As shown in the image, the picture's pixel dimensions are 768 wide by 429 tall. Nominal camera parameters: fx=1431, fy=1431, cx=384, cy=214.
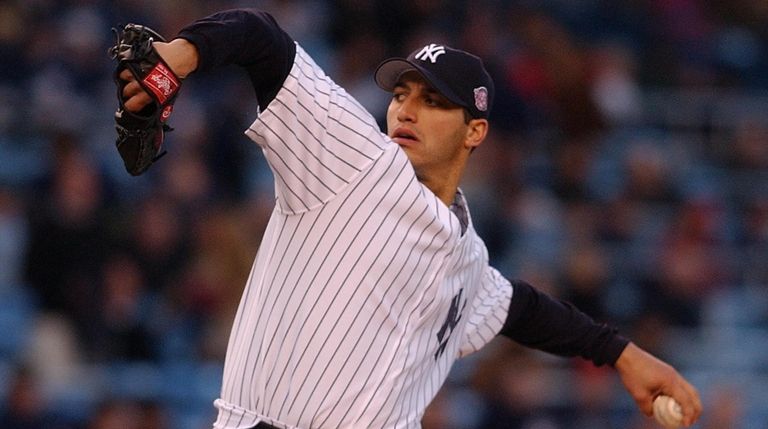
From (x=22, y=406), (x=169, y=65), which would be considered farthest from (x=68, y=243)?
(x=169, y=65)

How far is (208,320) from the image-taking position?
8047mm

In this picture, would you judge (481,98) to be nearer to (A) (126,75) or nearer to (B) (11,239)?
(A) (126,75)

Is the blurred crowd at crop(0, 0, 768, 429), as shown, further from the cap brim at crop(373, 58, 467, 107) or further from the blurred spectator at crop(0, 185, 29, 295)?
the cap brim at crop(373, 58, 467, 107)

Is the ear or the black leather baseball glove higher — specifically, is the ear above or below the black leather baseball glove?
below

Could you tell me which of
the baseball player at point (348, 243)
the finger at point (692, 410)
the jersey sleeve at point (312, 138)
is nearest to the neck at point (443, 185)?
the baseball player at point (348, 243)

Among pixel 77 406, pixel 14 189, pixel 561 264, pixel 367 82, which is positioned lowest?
pixel 77 406

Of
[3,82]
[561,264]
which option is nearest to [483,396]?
[561,264]

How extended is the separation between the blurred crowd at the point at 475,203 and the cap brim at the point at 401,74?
12.2ft

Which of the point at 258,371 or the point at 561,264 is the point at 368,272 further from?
the point at 561,264

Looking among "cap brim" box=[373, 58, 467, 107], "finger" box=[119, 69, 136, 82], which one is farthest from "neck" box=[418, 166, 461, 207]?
"finger" box=[119, 69, 136, 82]

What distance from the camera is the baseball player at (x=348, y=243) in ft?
11.4

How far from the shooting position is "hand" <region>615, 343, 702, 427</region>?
4.57 m

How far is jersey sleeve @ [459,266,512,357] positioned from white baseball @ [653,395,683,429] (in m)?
0.57

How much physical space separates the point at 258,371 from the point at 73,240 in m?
4.12
